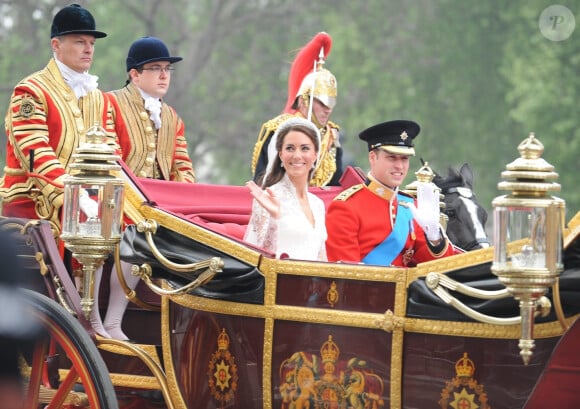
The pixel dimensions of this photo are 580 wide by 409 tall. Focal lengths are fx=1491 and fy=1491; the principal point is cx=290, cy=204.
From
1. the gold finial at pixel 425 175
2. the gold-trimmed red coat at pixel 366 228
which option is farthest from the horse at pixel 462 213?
the gold-trimmed red coat at pixel 366 228

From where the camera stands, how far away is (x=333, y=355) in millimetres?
5160

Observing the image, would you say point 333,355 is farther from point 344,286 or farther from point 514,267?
point 514,267

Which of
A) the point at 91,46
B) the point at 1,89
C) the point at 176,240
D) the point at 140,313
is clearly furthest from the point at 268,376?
the point at 1,89

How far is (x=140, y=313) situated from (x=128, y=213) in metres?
0.58

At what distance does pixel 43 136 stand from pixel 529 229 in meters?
2.62

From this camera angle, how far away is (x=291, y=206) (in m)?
5.79

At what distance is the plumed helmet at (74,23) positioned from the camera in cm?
659

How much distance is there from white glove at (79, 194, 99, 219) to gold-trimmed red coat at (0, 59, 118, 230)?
60 centimetres

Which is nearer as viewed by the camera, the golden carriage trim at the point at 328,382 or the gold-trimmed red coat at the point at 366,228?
the golden carriage trim at the point at 328,382

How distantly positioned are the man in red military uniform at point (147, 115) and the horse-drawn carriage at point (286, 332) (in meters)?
1.01

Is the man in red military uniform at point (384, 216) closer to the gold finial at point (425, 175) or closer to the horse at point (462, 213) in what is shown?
the gold finial at point (425, 175)

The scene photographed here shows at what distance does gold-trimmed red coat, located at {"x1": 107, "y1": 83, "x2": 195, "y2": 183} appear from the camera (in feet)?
23.0

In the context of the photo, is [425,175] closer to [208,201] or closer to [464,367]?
[208,201]

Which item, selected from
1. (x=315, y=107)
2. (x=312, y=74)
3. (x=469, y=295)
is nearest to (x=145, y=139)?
(x=315, y=107)
